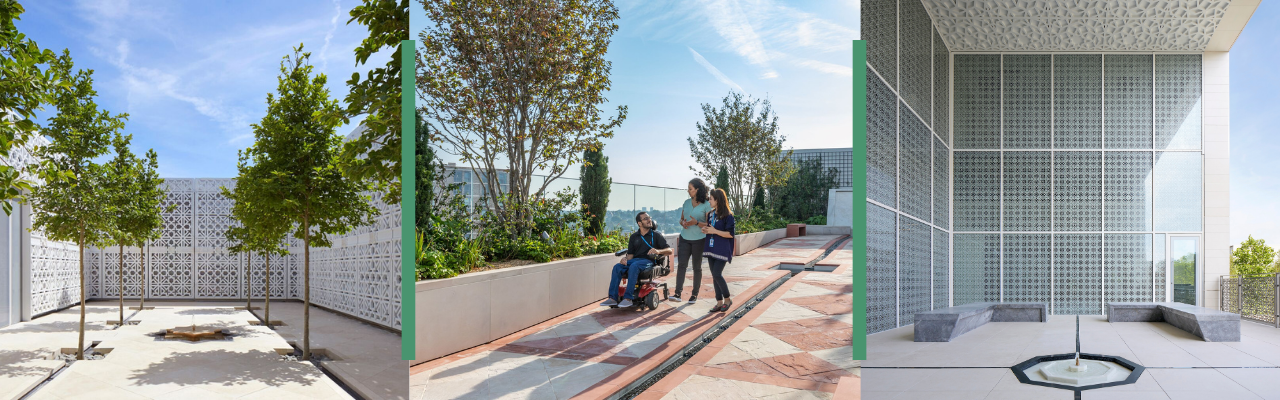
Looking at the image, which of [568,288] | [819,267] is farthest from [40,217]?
[819,267]

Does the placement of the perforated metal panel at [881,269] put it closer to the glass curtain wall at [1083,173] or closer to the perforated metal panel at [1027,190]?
the glass curtain wall at [1083,173]

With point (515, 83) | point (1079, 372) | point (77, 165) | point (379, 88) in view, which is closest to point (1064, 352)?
point (1079, 372)

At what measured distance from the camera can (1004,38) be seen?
741cm

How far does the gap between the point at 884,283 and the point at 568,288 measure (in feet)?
9.50

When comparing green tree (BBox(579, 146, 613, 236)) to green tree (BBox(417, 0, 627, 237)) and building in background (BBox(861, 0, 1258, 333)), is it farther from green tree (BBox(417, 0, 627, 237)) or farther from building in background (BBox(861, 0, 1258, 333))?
building in background (BBox(861, 0, 1258, 333))

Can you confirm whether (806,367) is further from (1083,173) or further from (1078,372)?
(1083,173)

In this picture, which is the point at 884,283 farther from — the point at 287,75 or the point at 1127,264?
the point at 287,75

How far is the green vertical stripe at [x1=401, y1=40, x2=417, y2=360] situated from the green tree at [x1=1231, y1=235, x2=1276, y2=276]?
2250 cm

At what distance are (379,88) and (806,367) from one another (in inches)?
118

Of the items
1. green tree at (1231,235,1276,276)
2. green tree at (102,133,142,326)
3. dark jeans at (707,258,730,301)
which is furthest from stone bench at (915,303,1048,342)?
green tree at (1231,235,1276,276)

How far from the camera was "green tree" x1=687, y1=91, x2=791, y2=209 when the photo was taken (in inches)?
103

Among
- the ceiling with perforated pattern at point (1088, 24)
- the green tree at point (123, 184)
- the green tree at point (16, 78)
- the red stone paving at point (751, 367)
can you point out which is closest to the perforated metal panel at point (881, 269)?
the red stone paving at point (751, 367)

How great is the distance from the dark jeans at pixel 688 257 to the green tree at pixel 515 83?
95 cm

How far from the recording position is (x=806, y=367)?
8.17 ft
